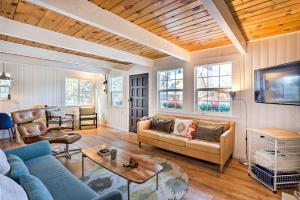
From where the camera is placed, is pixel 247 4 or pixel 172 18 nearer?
pixel 247 4

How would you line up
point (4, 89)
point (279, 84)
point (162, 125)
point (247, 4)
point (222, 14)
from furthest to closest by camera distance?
point (4, 89) < point (162, 125) < point (279, 84) < point (247, 4) < point (222, 14)

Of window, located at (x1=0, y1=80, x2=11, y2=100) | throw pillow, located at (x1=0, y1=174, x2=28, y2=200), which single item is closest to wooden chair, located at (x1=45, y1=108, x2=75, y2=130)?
window, located at (x1=0, y1=80, x2=11, y2=100)

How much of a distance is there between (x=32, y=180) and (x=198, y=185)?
208cm

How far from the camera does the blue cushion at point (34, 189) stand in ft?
3.41

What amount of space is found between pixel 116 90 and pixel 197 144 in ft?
13.9

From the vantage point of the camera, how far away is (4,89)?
503 cm

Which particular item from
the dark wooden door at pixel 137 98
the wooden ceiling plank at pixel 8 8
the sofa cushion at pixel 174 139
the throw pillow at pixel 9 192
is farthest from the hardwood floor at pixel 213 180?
the wooden ceiling plank at pixel 8 8

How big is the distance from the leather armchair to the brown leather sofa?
5.18 feet

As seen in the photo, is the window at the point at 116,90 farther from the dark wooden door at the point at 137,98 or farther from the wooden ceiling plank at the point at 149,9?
the wooden ceiling plank at the point at 149,9

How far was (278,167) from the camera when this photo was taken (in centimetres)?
224

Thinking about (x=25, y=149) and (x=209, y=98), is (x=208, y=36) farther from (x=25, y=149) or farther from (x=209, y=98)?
(x=25, y=149)

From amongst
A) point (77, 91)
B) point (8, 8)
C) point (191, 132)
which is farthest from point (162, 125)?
point (77, 91)

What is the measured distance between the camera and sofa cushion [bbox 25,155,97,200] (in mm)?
1353

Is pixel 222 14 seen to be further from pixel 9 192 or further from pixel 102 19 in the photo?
pixel 9 192
